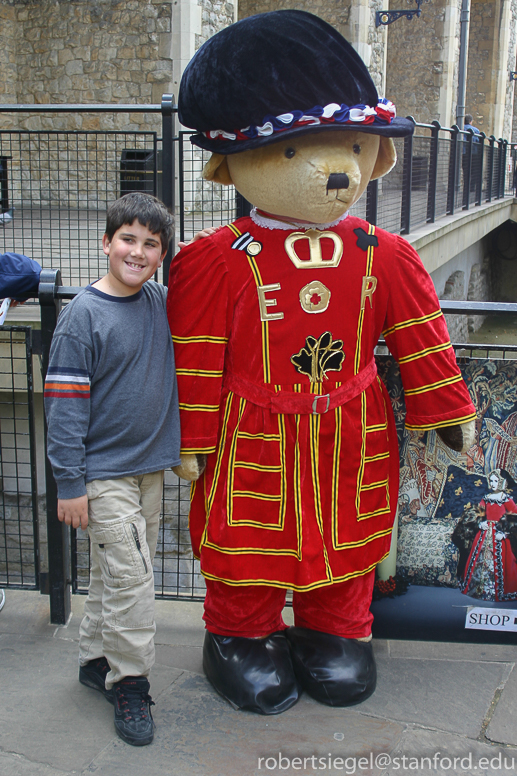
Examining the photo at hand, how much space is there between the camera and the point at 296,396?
223cm

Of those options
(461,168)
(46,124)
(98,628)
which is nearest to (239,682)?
(98,628)

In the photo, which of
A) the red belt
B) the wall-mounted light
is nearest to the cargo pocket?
the red belt

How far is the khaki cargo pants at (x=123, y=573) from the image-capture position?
2.07 meters

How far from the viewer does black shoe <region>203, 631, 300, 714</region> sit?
2264mm

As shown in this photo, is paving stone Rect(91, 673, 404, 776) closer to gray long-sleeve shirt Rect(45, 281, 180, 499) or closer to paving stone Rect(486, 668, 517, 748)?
paving stone Rect(486, 668, 517, 748)

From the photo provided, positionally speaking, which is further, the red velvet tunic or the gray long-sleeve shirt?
the red velvet tunic

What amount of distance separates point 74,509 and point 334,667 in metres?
0.95

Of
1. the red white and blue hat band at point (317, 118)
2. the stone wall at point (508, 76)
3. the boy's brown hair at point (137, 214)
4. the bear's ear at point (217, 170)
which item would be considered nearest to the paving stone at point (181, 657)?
the boy's brown hair at point (137, 214)

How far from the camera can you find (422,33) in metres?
19.2

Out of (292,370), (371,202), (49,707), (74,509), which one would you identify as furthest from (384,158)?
(371,202)

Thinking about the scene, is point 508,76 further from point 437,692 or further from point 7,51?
point 437,692

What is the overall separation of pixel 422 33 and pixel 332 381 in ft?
64.5

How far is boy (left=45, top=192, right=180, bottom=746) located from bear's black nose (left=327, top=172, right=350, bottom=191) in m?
0.48

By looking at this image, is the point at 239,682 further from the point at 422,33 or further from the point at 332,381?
the point at 422,33
